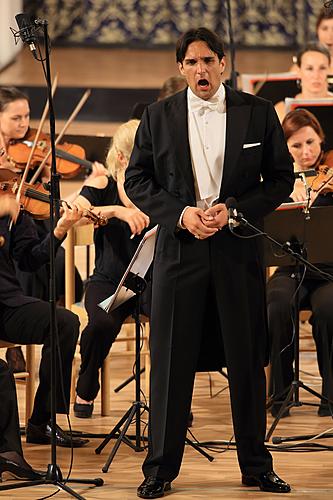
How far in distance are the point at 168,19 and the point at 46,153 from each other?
7433mm

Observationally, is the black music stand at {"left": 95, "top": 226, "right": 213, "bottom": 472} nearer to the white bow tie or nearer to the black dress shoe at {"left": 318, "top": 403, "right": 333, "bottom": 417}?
the white bow tie

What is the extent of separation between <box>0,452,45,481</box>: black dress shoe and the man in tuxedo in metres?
0.38

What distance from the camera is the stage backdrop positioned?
492 inches

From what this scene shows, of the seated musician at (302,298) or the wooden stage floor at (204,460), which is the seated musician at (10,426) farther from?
the seated musician at (302,298)

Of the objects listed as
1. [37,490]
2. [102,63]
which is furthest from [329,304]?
[102,63]

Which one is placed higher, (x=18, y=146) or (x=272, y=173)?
(x=18, y=146)

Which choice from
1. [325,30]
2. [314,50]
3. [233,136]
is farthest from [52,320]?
[325,30]

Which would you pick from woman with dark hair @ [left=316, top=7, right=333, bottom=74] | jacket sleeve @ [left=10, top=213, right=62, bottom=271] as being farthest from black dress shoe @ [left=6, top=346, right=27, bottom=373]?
woman with dark hair @ [left=316, top=7, right=333, bottom=74]

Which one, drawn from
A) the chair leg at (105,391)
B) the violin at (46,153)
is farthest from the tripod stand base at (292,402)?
the violin at (46,153)

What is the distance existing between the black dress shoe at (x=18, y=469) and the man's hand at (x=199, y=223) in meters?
1.00

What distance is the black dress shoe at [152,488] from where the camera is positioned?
144 inches

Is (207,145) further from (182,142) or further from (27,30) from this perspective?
(27,30)

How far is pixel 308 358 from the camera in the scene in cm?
582

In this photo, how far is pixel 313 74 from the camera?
5.90 meters
